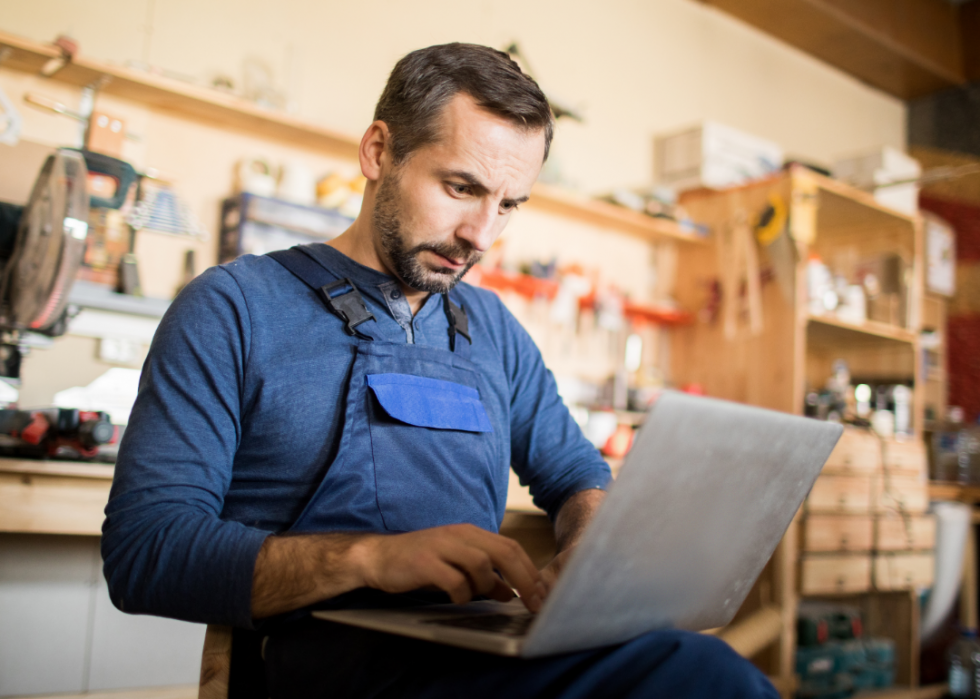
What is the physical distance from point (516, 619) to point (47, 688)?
164cm

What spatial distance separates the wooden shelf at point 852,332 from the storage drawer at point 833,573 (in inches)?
35.3

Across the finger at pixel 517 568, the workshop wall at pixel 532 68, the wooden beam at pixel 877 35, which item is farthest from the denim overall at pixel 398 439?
the wooden beam at pixel 877 35

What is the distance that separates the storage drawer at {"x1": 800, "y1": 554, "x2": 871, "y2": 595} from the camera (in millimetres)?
2691

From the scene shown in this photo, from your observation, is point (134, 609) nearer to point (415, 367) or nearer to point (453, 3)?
point (415, 367)

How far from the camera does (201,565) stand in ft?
2.52

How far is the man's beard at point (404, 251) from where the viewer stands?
1.06 meters

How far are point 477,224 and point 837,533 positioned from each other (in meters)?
2.26

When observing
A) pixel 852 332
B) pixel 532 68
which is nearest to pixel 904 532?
pixel 852 332

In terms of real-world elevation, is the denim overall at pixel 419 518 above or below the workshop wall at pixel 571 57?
below

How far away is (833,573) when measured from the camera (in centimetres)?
277

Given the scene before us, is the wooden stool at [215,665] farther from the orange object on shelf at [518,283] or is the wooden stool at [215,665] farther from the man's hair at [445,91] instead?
the orange object on shelf at [518,283]

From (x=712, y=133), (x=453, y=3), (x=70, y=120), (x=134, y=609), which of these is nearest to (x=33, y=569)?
(x=70, y=120)

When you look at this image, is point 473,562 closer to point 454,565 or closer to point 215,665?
point 454,565

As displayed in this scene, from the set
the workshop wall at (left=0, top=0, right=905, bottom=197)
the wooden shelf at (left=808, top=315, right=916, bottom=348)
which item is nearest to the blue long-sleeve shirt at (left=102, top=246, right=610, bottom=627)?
the workshop wall at (left=0, top=0, right=905, bottom=197)
